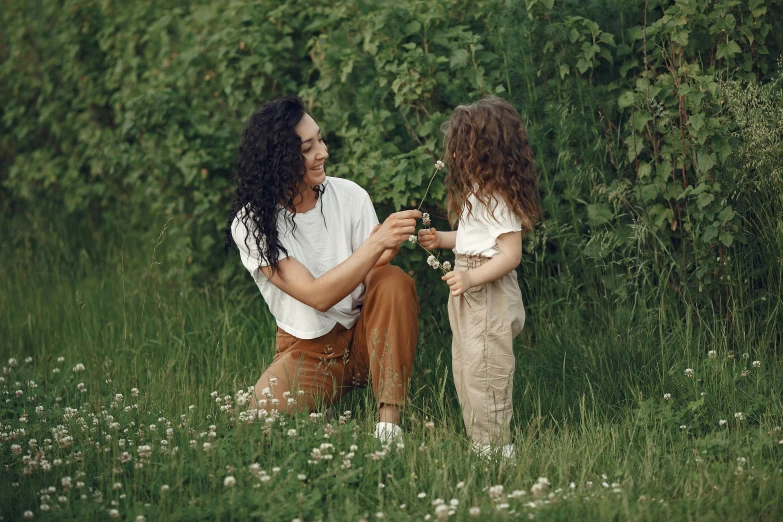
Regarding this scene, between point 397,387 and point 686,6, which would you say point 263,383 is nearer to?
point 397,387

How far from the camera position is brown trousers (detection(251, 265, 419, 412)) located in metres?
3.69

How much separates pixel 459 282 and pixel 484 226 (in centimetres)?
30

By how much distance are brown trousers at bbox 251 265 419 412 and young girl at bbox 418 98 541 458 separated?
0.24 metres

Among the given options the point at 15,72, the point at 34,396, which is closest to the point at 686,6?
the point at 34,396

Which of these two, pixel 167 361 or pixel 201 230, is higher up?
pixel 201 230

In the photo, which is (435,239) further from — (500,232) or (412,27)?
(412,27)

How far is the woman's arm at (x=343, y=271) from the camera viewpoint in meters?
3.56

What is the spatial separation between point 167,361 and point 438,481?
6.24 feet

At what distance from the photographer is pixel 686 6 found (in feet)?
13.1

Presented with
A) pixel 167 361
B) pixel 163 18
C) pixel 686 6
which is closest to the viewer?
pixel 686 6

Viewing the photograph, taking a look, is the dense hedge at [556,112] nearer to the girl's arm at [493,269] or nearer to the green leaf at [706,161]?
the green leaf at [706,161]

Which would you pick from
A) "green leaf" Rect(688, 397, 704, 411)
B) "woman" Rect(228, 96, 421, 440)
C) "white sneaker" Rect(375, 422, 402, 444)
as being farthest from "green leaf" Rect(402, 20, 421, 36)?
"green leaf" Rect(688, 397, 704, 411)

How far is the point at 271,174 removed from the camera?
3.86 m

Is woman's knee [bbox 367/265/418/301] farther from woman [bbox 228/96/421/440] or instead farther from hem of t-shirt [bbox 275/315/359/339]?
hem of t-shirt [bbox 275/315/359/339]
